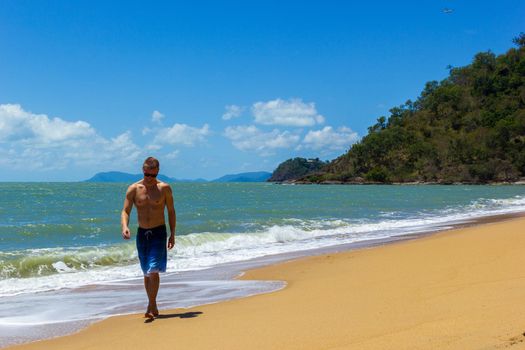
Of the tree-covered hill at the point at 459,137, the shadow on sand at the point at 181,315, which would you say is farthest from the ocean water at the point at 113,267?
the tree-covered hill at the point at 459,137

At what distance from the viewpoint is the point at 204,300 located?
7.45 metres

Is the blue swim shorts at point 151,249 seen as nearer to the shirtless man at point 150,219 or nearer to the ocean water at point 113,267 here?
the shirtless man at point 150,219

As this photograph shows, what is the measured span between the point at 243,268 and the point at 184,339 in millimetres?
6243

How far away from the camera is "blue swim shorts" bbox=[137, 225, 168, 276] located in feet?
21.4

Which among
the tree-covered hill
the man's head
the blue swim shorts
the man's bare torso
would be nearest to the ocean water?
the blue swim shorts

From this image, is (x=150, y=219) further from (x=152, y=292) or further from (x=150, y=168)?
(x=152, y=292)

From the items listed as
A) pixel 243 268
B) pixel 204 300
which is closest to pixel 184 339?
pixel 204 300

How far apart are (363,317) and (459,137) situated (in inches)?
5493

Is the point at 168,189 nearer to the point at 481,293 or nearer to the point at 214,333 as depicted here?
the point at 214,333

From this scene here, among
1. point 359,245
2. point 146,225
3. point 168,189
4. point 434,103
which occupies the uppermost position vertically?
point 434,103

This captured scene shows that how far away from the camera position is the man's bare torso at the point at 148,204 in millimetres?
6562

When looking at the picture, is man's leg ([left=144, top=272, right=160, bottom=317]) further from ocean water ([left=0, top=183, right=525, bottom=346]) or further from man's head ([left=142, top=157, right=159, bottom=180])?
man's head ([left=142, top=157, right=159, bottom=180])

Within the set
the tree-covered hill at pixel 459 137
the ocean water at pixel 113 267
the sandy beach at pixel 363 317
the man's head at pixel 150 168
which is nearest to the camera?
the sandy beach at pixel 363 317

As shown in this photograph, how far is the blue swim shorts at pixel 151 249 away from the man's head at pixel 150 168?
67 centimetres
